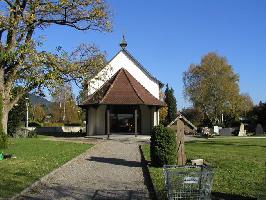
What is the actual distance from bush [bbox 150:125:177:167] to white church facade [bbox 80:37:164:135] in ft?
68.8

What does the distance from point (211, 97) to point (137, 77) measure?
33.6 metres

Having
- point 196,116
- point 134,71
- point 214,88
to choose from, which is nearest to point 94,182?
point 134,71

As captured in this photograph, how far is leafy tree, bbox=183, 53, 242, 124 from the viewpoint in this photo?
242 ft

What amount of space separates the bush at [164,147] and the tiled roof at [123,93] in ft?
69.3

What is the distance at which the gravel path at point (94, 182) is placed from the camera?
11.2m

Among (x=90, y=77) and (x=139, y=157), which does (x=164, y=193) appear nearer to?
(x=139, y=157)

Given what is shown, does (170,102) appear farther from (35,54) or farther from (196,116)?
(35,54)

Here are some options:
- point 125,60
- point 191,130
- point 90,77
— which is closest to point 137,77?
point 125,60

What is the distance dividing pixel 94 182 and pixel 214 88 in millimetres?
62793

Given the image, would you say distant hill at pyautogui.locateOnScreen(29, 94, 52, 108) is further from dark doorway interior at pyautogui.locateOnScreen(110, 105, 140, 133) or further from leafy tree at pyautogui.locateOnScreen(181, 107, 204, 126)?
leafy tree at pyautogui.locateOnScreen(181, 107, 204, 126)

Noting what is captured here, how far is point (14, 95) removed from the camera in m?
29.7

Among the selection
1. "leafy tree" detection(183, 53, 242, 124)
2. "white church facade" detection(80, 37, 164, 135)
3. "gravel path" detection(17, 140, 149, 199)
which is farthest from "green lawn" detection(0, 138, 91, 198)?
"leafy tree" detection(183, 53, 242, 124)

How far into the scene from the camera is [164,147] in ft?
55.1

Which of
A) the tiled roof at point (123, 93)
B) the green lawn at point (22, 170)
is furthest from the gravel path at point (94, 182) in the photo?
the tiled roof at point (123, 93)
